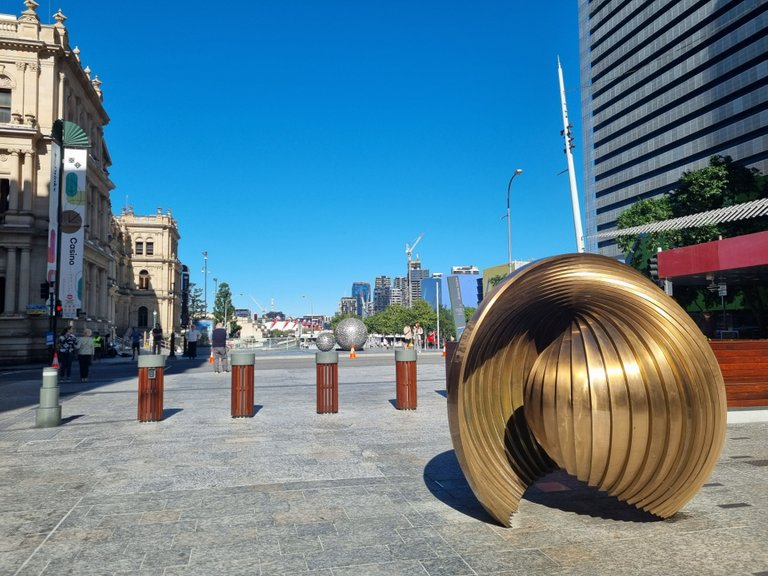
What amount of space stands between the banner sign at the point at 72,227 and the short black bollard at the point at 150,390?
2152 cm

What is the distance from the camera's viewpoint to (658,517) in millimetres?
5031

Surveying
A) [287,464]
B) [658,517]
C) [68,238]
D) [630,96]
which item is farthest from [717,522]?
[630,96]

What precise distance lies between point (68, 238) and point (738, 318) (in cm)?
5529

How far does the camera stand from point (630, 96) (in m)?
92.5

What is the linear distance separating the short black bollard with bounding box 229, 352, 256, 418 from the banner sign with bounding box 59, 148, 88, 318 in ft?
72.5

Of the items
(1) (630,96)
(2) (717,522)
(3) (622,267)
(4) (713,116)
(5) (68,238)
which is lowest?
(2) (717,522)

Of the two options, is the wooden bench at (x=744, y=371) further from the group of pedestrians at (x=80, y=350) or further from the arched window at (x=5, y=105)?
the arched window at (x=5, y=105)

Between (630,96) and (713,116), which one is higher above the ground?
(630,96)

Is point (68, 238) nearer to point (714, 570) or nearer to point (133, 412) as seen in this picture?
point (133, 412)

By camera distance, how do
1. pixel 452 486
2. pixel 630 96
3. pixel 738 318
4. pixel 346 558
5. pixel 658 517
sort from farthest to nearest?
pixel 630 96, pixel 738 318, pixel 452 486, pixel 658 517, pixel 346 558

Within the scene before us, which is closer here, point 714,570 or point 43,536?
point 714,570

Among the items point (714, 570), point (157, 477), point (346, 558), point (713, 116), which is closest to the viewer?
point (714, 570)

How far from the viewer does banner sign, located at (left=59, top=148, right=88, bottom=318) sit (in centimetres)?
2966

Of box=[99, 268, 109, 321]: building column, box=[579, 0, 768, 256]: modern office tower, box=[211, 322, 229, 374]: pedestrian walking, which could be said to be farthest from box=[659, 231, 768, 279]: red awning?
box=[579, 0, 768, 256]: modern office tower
